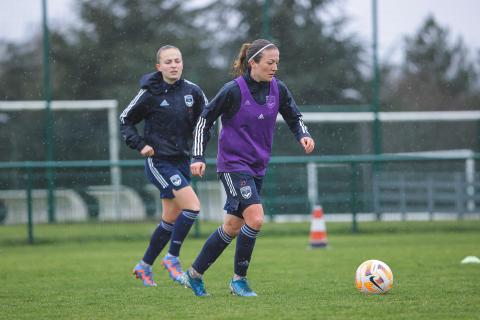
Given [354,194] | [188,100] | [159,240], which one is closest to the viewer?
[188,100]

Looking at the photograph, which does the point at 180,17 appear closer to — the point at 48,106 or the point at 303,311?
the point at 48,106

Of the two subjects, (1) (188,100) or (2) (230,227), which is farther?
(1) (188,100)

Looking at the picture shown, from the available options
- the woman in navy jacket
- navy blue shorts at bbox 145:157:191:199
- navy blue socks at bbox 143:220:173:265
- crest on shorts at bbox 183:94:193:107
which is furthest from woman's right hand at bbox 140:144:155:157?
navy blue socks at bbox 143:220:173:265

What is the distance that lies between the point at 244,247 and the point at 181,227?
46.4 inches

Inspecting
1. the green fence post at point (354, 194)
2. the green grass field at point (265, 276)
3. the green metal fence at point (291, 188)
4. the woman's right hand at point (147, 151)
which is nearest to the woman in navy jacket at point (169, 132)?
the woman's right hand at point (147, 151)

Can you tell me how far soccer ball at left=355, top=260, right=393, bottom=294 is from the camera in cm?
586

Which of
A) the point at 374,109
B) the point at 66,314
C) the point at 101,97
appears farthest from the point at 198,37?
the point at 66,314

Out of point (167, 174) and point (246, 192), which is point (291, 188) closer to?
point (167, 174)

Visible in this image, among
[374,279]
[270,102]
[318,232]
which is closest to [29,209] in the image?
[318,232]

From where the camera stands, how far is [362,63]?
1380cm

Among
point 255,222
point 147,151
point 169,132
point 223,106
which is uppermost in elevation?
point 223,106

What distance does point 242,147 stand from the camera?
584 centimetres

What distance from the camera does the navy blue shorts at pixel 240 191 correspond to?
5.75m

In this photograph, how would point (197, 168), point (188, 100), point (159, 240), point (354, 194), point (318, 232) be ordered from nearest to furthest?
point (197, 168)
point (188, 100)
point (159, 240)
point (318, 232)
point (354, 194)
